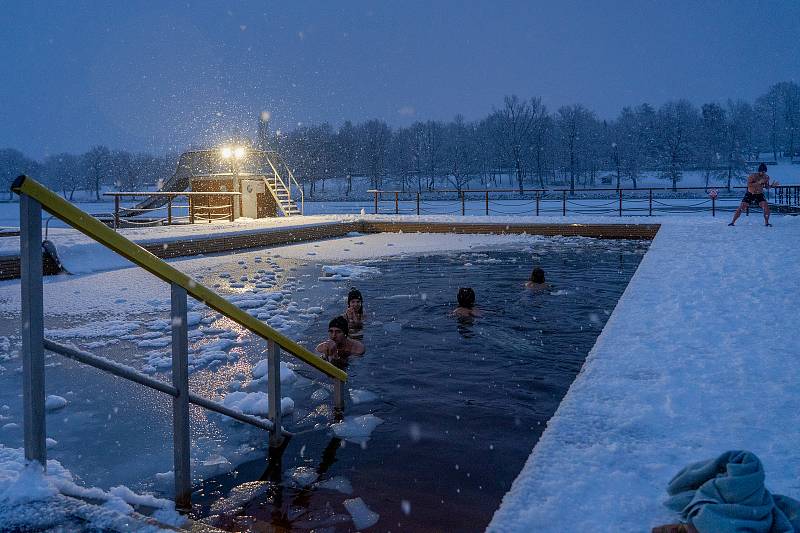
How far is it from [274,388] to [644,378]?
2080 mm

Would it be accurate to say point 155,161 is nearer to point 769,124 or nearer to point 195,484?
point 769,124

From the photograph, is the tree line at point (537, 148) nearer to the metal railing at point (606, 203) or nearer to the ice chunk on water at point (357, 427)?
the metal railing at point (606, 203)

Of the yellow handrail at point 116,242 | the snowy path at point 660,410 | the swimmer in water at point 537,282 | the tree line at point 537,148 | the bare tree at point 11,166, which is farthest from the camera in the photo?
the bare tree at point 11,166

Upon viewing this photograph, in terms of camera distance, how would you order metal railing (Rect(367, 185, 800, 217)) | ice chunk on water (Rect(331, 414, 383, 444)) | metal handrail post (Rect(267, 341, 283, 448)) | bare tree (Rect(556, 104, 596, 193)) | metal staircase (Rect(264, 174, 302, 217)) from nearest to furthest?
metal handrail post (Rect(267, 341, 283, 448)) < ice chunk on water (Rect(331, 414, 383, 444)) < metal railing (Rect(367, 185, 800, 217)) < metal staircase (Rect(264, 174, 302, 217)) < bare tree (Rect(556, 104, 596, 193))

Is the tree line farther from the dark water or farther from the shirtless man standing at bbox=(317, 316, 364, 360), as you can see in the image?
the shirtless man standing at bbox=(317, 316, 364, 360)

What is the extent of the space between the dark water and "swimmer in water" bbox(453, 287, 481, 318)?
0.57 feet

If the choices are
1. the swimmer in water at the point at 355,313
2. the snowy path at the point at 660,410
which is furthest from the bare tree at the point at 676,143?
the snowy path at the point at 660,410

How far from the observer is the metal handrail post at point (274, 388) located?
11.4ft

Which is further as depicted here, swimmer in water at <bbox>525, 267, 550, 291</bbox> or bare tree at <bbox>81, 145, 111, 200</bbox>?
bare tree at <bbox>81, 145, 111, 200</bbox>

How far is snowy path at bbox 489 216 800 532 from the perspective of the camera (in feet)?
8.22

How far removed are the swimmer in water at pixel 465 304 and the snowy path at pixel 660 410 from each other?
6.78 feet

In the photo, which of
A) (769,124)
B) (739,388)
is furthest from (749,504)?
(769,124)

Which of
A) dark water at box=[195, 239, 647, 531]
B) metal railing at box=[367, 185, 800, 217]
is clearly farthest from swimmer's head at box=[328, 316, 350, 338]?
metal railing at box=[367, 185, 800, 217]

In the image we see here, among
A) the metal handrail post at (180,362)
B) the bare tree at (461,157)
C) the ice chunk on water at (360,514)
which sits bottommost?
the ice chunk on water at (360,514)
